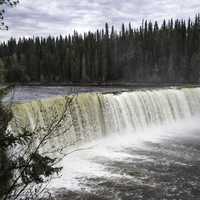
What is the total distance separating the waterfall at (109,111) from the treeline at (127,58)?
3480 centimetres

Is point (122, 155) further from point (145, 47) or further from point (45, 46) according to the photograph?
point (45, 46)

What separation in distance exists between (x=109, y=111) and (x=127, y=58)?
5104cm

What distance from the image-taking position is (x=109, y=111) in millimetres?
17031

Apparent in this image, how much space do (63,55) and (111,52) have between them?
1132cm

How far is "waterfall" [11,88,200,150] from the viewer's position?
41.7 feet

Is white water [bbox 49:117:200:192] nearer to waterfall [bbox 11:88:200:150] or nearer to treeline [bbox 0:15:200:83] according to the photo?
waterfall [bbox 11:88:200:150]

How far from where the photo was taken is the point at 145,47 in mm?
69000

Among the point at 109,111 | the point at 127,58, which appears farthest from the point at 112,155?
the point at 127,58

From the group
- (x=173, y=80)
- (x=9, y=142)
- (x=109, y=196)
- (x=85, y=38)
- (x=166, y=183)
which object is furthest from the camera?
(x=85, y=38)

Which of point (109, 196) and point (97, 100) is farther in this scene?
point (97, 100)

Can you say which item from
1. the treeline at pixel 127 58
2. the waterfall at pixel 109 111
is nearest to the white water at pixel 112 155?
the waterfall at pixel 109 111

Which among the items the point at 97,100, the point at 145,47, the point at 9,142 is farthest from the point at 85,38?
the point at 9,142

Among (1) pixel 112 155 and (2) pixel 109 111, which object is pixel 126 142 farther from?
(1) pixel 112 155

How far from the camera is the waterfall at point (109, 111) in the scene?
501 inches
